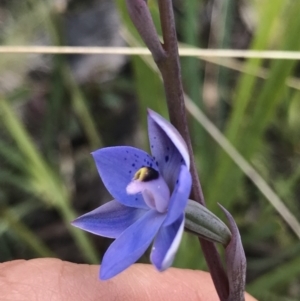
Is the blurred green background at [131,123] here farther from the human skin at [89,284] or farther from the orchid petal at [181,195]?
the orchid petal at [181,195]

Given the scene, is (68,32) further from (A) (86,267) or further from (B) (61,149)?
(A) (86,267)

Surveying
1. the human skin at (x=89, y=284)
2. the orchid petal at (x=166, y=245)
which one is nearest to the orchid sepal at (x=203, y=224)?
the orchid petal at (x=166, y=245)

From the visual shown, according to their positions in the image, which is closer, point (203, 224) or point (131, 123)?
point (203, 224)

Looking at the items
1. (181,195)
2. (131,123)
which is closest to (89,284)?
(181,195)

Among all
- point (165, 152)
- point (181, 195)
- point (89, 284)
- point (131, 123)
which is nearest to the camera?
point (181, 195)

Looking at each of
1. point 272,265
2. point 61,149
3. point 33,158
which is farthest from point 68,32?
point 272,265

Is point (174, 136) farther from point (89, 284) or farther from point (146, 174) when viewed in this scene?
point (89, 284)

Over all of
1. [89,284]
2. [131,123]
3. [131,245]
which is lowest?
[89,284]
